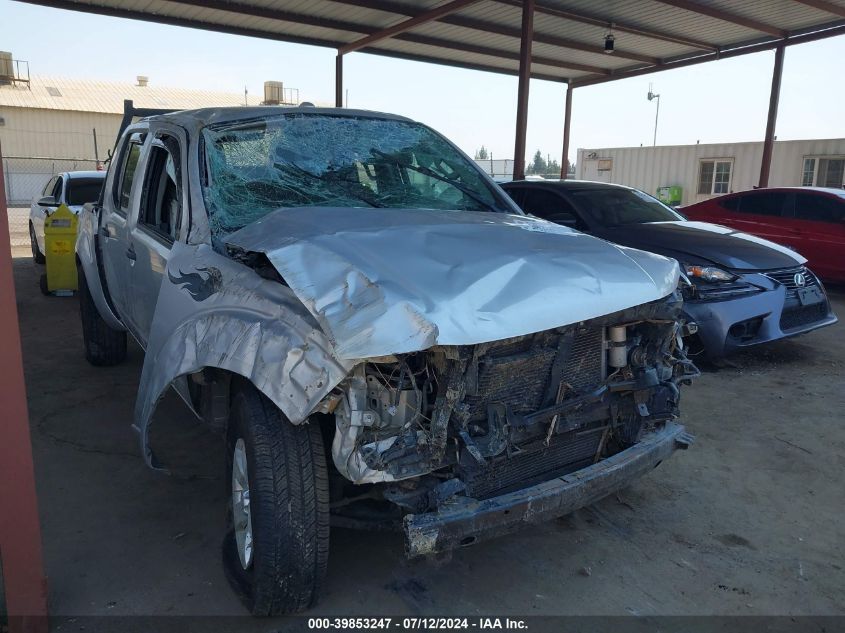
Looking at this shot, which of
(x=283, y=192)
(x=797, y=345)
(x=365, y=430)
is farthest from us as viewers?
(x=797, y=345)

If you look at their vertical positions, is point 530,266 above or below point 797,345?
above

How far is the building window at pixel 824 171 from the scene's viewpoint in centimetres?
2045

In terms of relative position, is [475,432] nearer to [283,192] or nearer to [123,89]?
[283,192]

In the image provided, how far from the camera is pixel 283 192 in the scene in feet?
11.3

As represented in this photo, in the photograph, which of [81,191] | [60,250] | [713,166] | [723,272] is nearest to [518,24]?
[81,191]

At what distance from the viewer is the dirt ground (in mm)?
2719

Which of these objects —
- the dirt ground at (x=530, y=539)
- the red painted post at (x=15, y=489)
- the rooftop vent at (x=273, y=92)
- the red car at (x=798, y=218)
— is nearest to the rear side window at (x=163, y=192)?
the red painted post at (x=15, y=489)

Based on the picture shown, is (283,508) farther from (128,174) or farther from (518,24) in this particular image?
(518,24)

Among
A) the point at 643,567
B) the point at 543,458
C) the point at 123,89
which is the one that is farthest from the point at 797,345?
the point at 123,89

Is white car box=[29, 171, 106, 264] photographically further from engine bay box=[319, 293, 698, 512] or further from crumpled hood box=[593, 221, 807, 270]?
engine bay box=[319, 293, 698, 512]

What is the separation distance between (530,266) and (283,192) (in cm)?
151

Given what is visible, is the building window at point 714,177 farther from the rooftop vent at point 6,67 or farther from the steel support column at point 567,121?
the rooftop vent at point 6,67

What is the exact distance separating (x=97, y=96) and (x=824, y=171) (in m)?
35.3

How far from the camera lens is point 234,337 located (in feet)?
8.14
